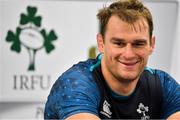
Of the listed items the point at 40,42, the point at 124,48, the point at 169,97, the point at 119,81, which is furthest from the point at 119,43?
the point at 40,42

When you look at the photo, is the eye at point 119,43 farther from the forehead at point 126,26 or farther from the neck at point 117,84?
the neck at point 117,84

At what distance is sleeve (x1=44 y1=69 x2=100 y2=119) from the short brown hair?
0.63 feet

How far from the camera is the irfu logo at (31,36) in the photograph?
2.82m

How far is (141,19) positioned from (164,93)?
0.35m

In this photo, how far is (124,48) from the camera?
149 cm

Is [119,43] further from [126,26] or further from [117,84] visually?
[117,84]

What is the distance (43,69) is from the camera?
287cm

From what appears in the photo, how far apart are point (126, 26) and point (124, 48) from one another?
0.07 m

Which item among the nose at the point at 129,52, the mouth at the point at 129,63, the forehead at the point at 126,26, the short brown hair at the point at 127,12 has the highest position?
the short brown hair at the point at 127,12

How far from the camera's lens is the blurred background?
2.83 metres

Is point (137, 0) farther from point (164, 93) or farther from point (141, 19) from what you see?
point (164, 93)

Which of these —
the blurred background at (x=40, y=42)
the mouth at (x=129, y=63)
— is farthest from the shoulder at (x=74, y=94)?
the blurred background at (x=40, y=42)

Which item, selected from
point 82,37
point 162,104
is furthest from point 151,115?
point 82,37

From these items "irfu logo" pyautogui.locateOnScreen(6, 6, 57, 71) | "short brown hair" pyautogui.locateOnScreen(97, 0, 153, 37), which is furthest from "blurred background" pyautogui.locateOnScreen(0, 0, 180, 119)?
"short brown hair" pyautogui.locateOnScreen(97, 0, 153, 37)
